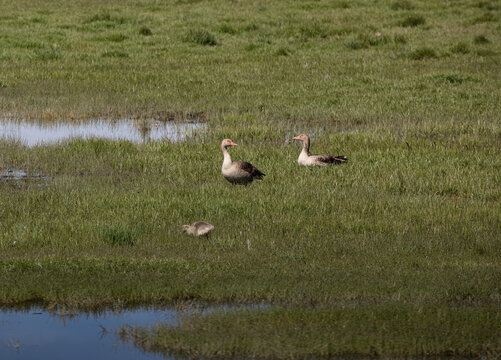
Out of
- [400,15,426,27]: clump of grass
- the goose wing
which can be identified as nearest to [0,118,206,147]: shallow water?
the goose wing

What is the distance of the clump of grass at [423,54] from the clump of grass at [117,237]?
17290mm

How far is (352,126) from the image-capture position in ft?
60.3

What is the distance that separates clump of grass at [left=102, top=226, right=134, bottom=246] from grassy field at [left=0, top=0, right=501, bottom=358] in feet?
0.06

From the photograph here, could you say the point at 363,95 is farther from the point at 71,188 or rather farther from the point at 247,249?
the point at 247,249

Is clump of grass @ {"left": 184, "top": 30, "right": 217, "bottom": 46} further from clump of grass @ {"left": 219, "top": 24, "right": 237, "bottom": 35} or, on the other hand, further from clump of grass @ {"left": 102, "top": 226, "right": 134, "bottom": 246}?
clump of grass @ {"left": 102, "top": 226, "right": 134, "bottom": 246}

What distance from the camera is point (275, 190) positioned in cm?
1292

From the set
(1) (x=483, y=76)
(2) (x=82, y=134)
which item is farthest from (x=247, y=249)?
(1) (x=483, y=76)

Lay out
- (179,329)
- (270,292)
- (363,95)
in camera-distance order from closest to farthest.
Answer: (179,329), (270,292), (363,95)

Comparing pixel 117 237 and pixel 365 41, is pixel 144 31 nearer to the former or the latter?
pixel 365 41

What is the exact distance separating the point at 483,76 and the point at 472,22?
8593mm

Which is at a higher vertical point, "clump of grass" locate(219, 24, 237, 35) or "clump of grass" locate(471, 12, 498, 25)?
"clump of grass" locate(471, 12, 498, 25)

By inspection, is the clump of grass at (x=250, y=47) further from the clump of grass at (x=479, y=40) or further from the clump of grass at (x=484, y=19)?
the clump of grass at (x=484, y=19)

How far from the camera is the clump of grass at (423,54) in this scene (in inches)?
1016

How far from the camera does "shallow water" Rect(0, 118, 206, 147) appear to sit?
16.9 m
